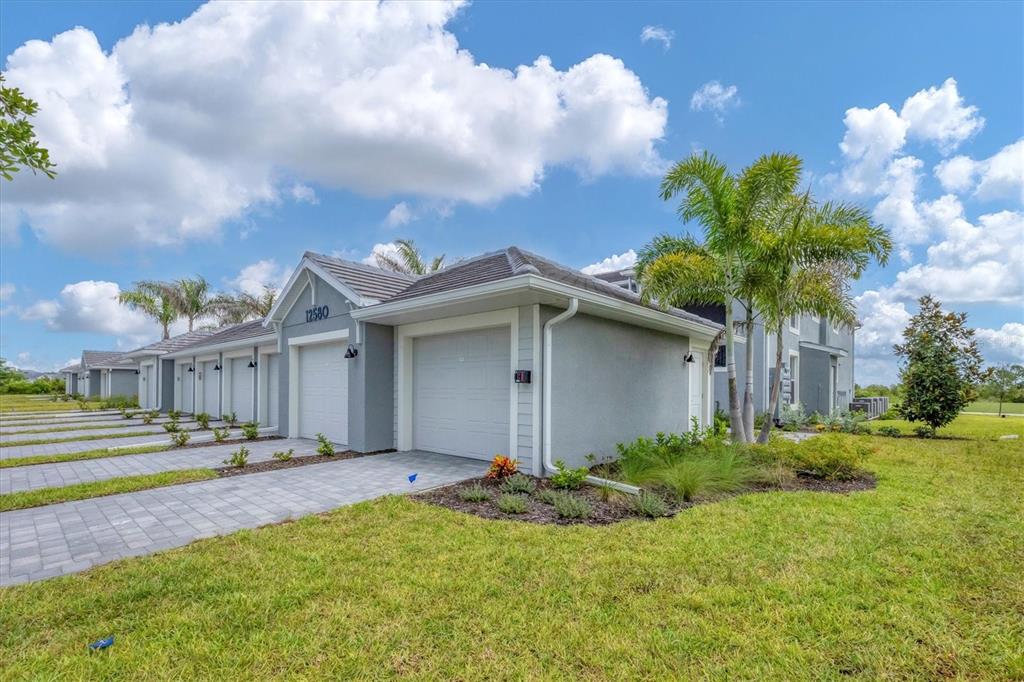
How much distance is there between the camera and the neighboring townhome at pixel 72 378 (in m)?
42.8

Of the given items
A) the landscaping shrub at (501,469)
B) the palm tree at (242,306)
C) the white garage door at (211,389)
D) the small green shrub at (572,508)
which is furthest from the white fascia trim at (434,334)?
the palm tree at (242,306)

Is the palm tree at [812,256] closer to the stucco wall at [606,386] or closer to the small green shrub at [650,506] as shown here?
the stucco wall at [606,386]

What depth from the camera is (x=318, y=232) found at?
1756 cm

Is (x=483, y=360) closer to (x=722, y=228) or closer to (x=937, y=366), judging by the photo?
(x=722, y=228)

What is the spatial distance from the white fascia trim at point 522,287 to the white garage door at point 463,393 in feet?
4.21

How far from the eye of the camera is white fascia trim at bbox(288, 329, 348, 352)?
35.7ft

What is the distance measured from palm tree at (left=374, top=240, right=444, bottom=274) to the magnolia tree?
65.0 ft

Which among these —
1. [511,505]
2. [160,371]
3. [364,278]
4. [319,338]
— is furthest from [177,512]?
[160,371]

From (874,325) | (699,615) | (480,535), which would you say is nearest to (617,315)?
(480,535)

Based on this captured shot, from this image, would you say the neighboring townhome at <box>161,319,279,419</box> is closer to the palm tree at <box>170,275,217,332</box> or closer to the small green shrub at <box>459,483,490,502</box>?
the small green shrub at <box>459,483,490,502</box>

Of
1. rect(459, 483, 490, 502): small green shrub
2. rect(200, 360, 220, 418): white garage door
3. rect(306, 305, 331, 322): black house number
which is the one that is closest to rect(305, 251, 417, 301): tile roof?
rect(306, 305, 331, 322): black house number

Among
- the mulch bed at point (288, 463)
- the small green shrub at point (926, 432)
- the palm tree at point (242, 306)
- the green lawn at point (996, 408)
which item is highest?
the palm tree at point (242, 306)

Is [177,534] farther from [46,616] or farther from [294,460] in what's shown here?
[294,460]

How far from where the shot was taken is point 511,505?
229 inches
